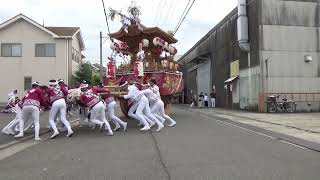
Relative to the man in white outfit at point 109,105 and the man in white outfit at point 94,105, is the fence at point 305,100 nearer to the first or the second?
the man in white outfit at point 109,105

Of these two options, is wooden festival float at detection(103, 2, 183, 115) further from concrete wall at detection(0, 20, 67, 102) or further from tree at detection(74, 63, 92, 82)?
tree at detection(74, 63, 92, 82)

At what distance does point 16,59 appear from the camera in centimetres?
4875

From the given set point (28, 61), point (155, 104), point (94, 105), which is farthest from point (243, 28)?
point (28, 61)

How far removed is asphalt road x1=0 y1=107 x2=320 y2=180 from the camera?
8930mm

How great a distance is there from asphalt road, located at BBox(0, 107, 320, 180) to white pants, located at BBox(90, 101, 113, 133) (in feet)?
2.74

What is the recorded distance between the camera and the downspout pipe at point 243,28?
3438cm

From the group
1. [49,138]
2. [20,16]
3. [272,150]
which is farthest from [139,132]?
[20,16]

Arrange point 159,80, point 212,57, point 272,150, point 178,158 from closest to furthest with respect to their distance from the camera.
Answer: point 178,158, point 272,150, point 159,80, point 212,57

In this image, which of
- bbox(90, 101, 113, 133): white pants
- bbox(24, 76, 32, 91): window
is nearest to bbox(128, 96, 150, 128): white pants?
bbox(90, 101, 113, 133): white pants

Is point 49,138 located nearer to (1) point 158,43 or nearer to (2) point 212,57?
(1) point 158,43

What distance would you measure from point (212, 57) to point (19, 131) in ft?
108

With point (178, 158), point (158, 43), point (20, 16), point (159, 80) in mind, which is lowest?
point (178, 158)

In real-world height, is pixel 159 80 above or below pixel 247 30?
below

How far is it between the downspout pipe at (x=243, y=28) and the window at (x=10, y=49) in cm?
2339
